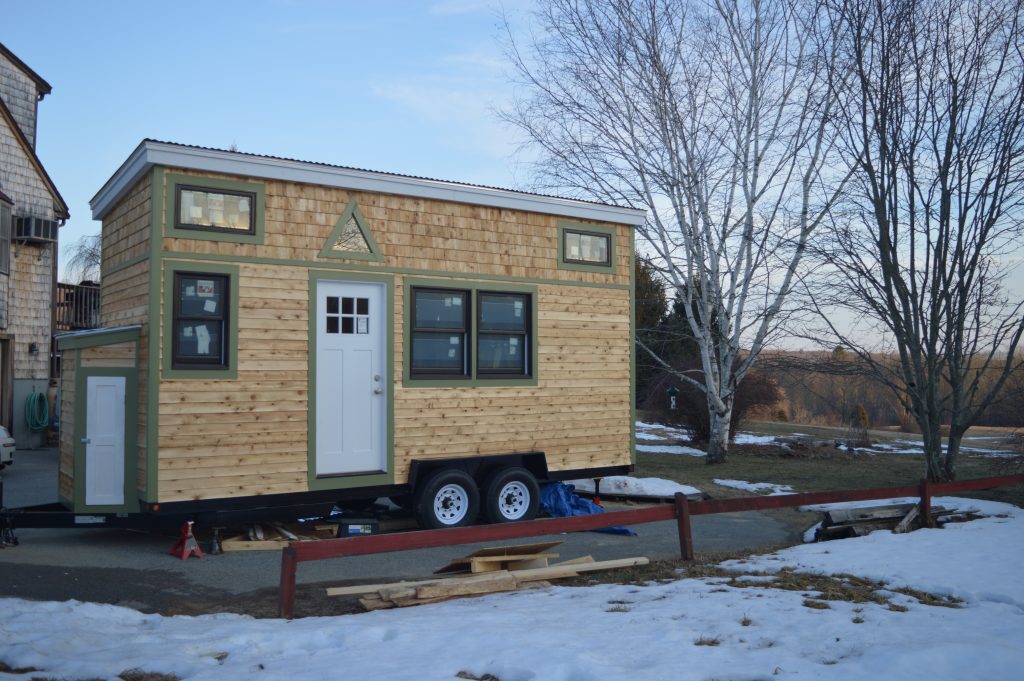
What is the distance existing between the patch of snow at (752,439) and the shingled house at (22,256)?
17.3 metres

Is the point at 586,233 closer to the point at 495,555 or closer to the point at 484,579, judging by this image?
the point at 495,555

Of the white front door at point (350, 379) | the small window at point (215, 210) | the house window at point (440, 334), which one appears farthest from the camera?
the house window at point (440, 334)

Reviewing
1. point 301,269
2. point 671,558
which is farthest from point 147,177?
point 671,558

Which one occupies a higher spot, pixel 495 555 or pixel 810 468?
pixel 495 555

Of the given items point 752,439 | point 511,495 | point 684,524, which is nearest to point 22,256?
point 511,495

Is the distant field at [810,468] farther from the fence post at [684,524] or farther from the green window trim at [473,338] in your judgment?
the fence post at [684,524]

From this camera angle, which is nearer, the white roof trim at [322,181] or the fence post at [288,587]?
the fence post at [288,587]

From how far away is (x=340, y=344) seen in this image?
9.53 m

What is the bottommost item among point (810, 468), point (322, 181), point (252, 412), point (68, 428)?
point (810, 468)

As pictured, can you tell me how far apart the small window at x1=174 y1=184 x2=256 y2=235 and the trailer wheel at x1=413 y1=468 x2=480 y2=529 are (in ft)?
11.5

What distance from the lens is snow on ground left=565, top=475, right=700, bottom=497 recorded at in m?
12.9

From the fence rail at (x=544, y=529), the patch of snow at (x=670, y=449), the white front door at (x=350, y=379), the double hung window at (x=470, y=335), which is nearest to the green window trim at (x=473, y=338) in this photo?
the double hung window at (x=470, y=335)

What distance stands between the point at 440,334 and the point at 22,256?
1397 cm

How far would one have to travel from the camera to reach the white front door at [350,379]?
935 cm
